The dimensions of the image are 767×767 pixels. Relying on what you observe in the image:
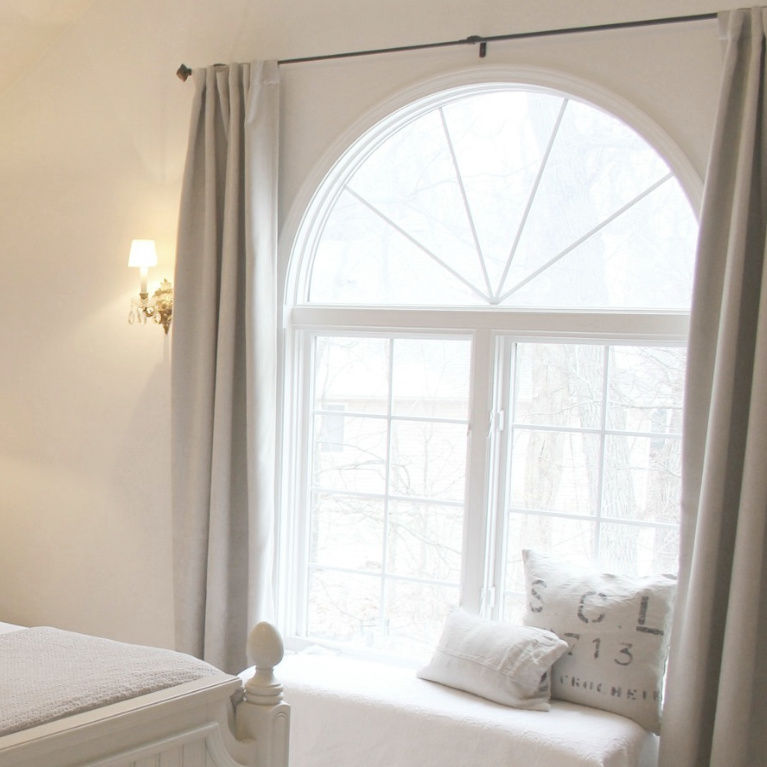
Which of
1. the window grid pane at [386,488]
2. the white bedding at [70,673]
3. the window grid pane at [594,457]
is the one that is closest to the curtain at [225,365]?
the window grid pane at [386,488]

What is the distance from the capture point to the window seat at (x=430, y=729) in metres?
2.48

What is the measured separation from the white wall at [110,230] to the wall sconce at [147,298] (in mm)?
62

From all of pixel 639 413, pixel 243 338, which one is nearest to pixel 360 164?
pixel 243 338

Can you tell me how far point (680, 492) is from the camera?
2.79 meters

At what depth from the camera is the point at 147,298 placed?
3.60 meters

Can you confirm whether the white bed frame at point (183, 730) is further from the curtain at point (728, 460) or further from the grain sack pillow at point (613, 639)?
the curtain at point (728, 460)

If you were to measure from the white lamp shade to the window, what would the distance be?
54 cm

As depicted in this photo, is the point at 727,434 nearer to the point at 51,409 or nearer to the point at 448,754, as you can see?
the point at 448,754

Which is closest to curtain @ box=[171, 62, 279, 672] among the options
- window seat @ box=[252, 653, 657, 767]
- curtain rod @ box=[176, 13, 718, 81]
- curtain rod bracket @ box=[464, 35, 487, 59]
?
curtain rod @ box=[176, 13, 718, 81]

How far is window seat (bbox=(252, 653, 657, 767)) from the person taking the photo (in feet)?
8.15

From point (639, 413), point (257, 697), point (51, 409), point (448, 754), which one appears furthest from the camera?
point (51, 409)

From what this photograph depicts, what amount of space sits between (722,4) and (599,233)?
2.43 feet

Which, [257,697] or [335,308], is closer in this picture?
[257,697]

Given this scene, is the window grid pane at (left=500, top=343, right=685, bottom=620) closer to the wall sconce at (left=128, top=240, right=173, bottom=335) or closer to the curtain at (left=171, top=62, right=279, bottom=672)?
the curtain at (left=171, top=62, right=279, bottom=672)
